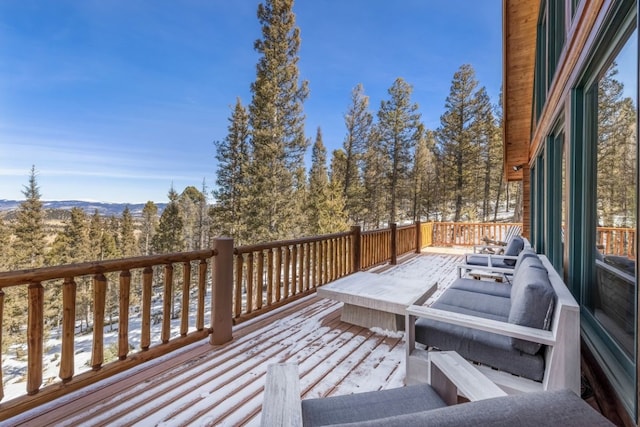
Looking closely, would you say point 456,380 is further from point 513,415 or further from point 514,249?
point 514,249

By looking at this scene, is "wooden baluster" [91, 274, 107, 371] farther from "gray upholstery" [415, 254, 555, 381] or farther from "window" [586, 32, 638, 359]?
"window" [586, 32, 638, 359]

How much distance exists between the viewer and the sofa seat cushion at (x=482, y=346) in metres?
1.76

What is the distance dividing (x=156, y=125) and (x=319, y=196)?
982 inches

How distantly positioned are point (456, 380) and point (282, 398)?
69 cm

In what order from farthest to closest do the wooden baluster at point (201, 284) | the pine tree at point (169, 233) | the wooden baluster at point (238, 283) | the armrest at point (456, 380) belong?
1. the pine tree at point (169, 233)
2. the wooden baluster at point (238, 283)
3. the wooden baluster at point (201, 284)
4. the armrest at point (456, 380)

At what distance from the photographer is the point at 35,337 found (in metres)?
1.86

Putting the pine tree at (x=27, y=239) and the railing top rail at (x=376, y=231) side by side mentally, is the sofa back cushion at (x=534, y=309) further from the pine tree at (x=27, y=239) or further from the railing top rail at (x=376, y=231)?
the pine tree at (x=27, y=239)

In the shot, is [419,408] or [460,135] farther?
[460,135]

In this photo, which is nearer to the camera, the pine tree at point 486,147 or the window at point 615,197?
the window at point 615,197

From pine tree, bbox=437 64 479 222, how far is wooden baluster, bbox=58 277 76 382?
21012mm

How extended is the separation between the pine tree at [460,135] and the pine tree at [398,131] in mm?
2265

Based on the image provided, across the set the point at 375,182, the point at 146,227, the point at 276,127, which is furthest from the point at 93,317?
the point at 146,227

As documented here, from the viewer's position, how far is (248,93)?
15062 mm

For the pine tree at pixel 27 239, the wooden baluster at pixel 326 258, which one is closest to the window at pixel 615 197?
the wooden baluster at pixel 326 258
